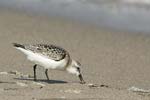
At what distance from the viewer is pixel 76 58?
1186 centimetres

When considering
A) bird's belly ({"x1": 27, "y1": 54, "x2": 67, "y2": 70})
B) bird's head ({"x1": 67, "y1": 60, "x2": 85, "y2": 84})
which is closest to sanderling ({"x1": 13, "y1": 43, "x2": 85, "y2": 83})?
bird's belly ({"x1": 27, "y1": 54, "x2": 67, "y2": 70})

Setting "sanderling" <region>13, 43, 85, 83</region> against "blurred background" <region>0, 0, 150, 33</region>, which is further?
"blurred background" <region>0, 0, 150, 33</region>

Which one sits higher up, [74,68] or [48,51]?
[48,51]

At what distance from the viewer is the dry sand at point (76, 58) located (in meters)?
7.99

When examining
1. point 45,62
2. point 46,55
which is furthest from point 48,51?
point 45,62

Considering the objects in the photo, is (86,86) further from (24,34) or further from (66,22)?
(66,22)

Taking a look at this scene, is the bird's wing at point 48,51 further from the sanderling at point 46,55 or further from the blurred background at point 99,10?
the blurred background at point 99,10

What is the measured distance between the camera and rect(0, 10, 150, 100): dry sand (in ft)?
26.2

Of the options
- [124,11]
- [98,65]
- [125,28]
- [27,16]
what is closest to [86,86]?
[98,65]

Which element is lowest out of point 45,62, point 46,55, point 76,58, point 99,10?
point 76,58

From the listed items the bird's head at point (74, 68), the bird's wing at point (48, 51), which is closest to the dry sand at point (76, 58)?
the bird's head at point (74, 68)

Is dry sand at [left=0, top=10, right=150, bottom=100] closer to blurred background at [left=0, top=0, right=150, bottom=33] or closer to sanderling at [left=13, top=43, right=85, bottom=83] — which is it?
sanderling at [left=13, top=43, right=85, bottom=83]

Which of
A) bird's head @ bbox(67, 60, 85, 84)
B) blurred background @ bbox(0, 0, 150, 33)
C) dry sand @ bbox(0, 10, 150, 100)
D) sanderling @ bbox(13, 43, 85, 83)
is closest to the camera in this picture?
dry sand @ bbox(0, 10, 150, 100)

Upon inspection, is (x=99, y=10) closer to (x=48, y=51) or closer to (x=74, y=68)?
(x=74, y=68)
